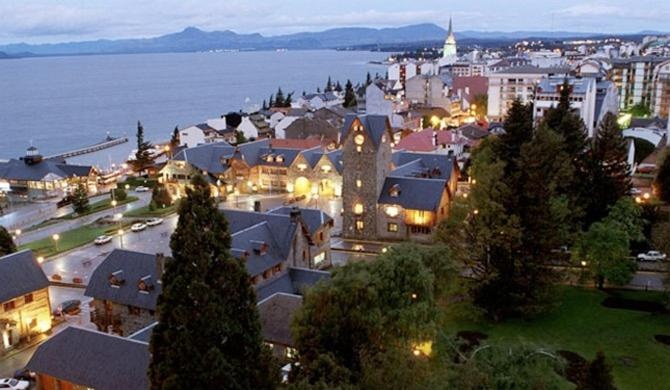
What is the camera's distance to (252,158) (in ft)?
249

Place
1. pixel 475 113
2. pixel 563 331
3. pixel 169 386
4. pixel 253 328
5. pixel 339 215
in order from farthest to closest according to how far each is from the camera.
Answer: pixel 475 113 → pixel 339 215 → pixel 563 331 → pixel 253 328 → pixel 169 386

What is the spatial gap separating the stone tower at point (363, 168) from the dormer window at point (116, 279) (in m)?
24.1

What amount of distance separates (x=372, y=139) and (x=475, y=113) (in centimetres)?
8382

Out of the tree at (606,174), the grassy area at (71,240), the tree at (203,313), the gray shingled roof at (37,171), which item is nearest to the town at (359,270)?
the tree at (203,313)

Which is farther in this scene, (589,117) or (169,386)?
(589,117)

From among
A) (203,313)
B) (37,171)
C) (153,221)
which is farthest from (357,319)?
(37,171)

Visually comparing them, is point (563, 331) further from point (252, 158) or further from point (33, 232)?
point (33, 232)

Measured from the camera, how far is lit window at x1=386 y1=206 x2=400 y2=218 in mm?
55125

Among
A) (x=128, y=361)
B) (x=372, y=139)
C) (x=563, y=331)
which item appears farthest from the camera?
Answer: (x=372, y=139)

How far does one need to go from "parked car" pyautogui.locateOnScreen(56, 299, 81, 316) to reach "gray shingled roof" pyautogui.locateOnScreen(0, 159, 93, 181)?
49.4 meters

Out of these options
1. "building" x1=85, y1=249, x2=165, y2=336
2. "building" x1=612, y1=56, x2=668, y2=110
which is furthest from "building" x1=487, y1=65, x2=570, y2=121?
"building" x1=85, y1=249, x2=165, y2=336

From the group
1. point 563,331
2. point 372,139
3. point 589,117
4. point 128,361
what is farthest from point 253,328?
point 589,117

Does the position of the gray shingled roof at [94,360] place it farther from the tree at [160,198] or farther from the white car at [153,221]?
the tree at [160,198]

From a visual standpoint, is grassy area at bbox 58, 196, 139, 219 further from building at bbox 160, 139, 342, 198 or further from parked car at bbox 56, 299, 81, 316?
parked car at bbox 56, 299, 81, 316
